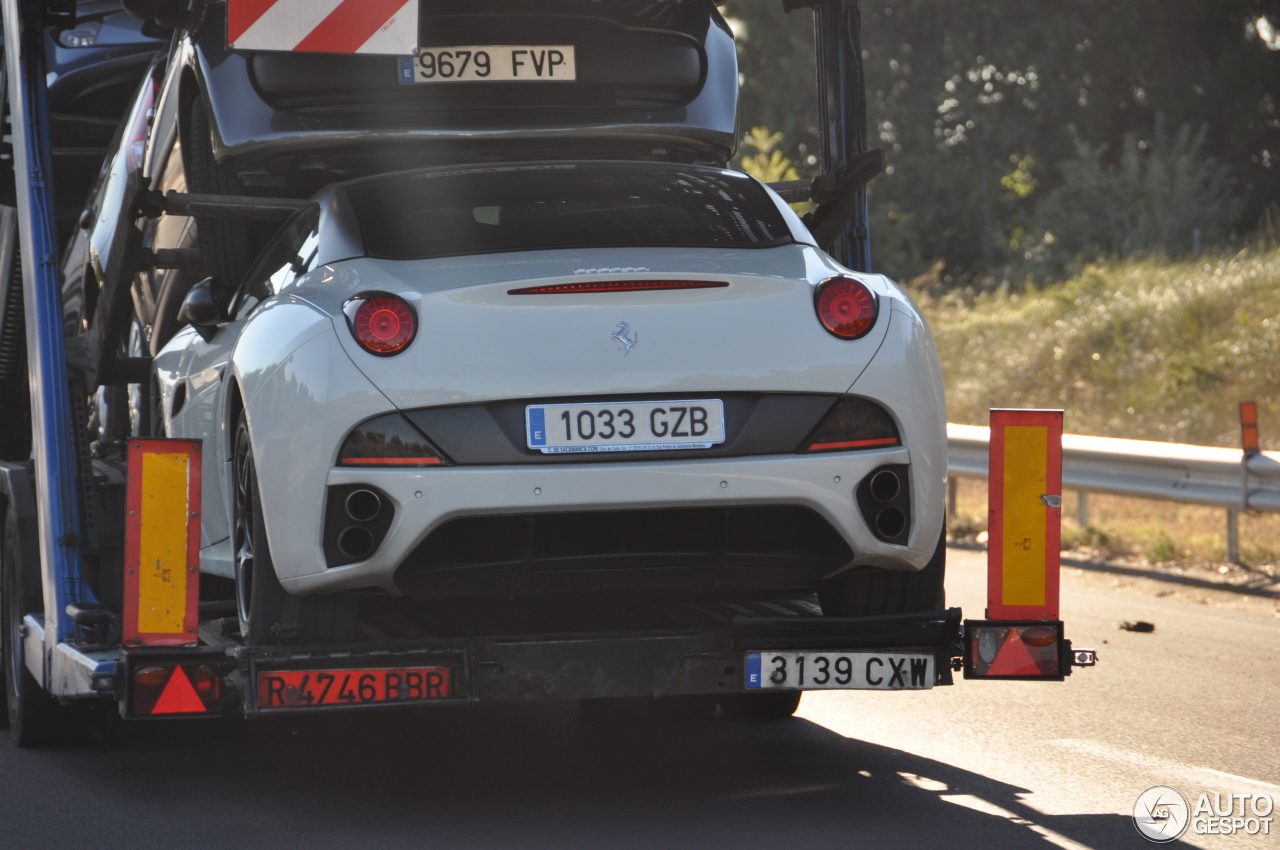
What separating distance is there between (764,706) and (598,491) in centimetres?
248

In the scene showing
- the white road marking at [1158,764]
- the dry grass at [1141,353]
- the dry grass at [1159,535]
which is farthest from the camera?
the dry grass at [1141,353]

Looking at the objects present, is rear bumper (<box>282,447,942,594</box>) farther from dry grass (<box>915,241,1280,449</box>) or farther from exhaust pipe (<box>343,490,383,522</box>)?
dry grass (<box>915,241,1280,449</box>)

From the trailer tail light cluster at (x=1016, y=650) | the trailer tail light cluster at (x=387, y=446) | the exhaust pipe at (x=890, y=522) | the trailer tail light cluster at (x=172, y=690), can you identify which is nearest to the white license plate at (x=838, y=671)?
the trailer tail light cluster at (x=1016, y=650)

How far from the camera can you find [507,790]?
5.49 metres

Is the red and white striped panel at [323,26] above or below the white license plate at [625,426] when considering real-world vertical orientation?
above

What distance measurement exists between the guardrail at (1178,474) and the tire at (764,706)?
3480mm

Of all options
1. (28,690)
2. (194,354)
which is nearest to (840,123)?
(194,354)

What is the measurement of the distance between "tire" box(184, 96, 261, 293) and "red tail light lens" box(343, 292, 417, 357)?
2.01 metres

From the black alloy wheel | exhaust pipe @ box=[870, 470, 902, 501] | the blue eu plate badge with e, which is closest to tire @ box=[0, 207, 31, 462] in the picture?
the black alloy wheel

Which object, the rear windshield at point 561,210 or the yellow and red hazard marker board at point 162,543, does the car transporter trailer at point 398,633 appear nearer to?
the yellow and red hazard marker board at point 162,543

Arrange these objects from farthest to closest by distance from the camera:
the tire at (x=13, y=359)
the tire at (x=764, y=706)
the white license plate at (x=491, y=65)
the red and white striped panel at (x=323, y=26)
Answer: the tire at (x=13, y=359) < the tire at (x=764, y=706) < the white license plate at (x=491, y=65) < the red and white striped panel at (x=323, y=26)

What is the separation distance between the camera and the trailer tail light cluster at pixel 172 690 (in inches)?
185

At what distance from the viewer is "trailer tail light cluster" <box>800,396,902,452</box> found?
15.7 ft

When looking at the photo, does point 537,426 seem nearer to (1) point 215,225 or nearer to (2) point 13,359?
(1) point 215,225
